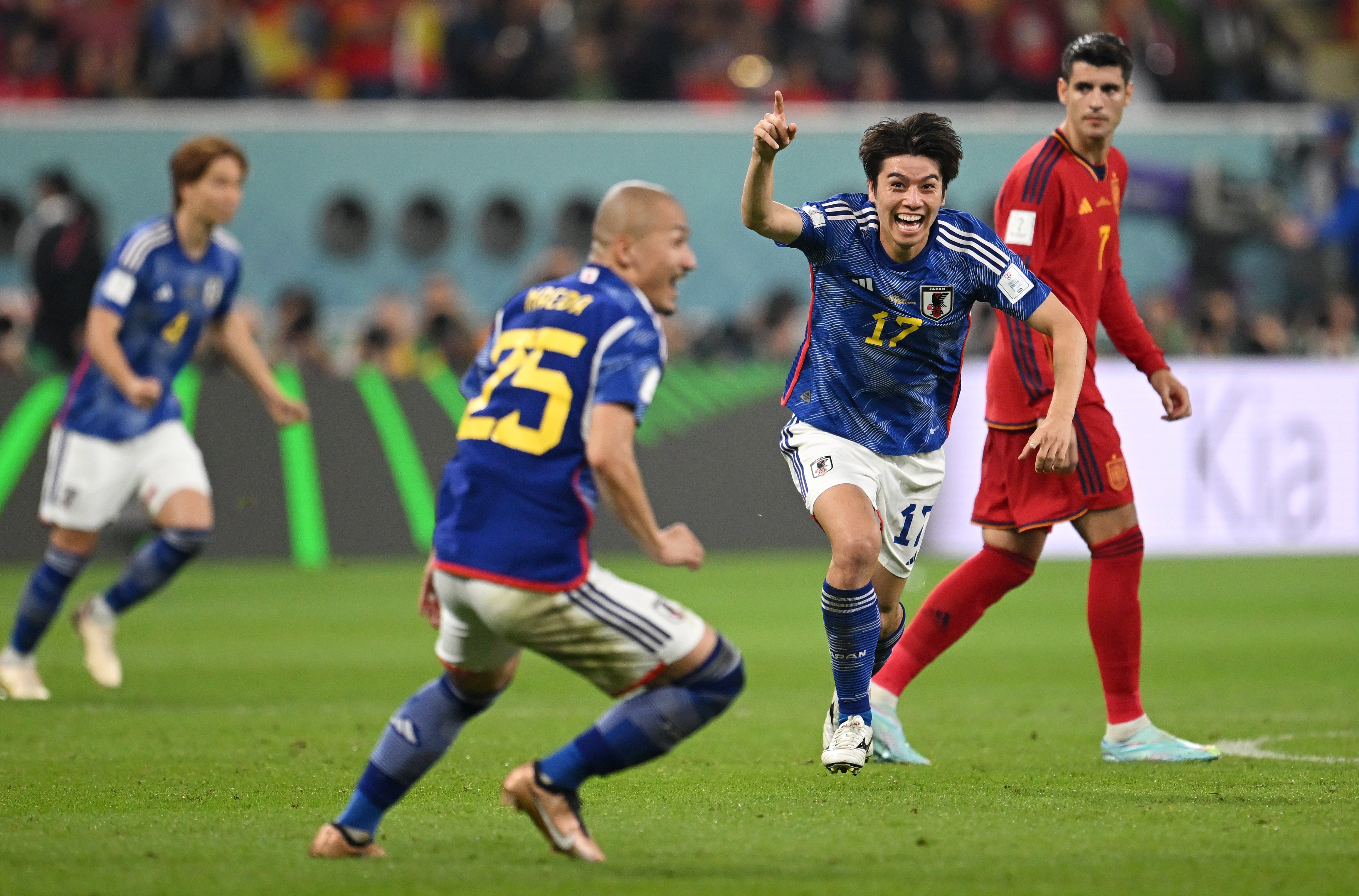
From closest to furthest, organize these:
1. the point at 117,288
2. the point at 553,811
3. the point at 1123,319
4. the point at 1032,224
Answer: the point at 553,811 → the point at 1032,224 → the point at 1123,319 → the point at 117,288

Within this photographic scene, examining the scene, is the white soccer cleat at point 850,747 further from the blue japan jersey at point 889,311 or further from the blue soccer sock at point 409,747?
the blue soccer sock at point 409,747

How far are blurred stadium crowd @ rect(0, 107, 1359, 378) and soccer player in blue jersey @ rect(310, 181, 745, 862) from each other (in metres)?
10.7

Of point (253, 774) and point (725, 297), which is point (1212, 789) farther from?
point (725, 297)

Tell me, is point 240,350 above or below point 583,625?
below

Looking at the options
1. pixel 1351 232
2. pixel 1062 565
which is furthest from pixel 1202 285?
pixel 1062 565

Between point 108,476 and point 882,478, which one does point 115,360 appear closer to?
point 108,476

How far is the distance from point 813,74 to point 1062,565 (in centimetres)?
848

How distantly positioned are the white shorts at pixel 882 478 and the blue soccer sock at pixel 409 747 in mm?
1689

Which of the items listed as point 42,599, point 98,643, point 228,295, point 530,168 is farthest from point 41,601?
point 530,168

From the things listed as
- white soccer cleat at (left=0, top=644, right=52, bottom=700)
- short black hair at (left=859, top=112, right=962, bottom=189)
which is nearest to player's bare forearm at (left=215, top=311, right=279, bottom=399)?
white soccer cleat at (left=0, top=644, right=52, bottom=700)

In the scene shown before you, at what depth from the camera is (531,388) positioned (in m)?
4.18

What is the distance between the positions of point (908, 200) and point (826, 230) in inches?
11.9

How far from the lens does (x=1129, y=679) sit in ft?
20.2

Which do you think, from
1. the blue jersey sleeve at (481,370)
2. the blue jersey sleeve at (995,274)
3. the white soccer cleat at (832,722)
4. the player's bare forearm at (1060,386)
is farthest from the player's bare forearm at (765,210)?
the white soccer cleat at (832,722)
